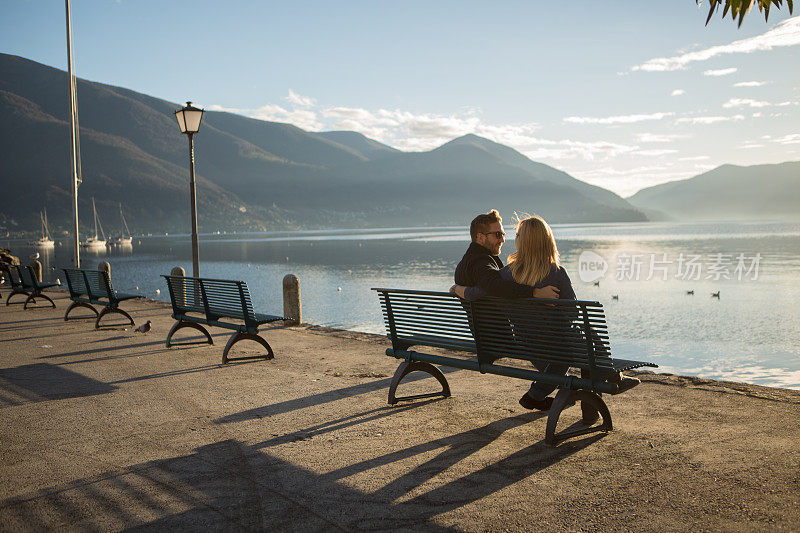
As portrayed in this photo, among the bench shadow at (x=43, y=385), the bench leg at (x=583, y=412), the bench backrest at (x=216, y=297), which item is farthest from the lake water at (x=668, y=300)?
the bench shadow at (x=43, y=385)

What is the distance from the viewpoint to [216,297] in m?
8.84

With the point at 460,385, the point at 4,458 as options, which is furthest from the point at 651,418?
the point at 4,458

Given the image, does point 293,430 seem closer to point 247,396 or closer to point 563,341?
point 247,396

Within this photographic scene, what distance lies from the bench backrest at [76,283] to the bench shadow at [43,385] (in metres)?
4.66

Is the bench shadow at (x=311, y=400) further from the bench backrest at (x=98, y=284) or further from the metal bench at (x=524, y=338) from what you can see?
the bench backrest at (x=98, y=284)

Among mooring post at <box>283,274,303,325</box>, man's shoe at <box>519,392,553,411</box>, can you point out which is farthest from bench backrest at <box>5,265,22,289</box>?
man's shoe at <box>519,392,553,411</box>

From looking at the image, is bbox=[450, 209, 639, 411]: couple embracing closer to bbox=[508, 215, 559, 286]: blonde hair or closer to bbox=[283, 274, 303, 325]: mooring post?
bbox=[508, 215, 559, 286]: blonde hair

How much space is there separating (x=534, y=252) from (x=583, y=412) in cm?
132

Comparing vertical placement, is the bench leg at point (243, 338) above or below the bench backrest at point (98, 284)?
below

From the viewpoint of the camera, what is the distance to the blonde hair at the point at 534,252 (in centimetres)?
489

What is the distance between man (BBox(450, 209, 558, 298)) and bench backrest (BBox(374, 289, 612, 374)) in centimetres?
11

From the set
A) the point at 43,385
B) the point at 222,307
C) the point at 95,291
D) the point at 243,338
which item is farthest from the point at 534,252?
the point at 95,291

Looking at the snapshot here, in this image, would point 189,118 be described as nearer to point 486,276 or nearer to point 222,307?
point 222,307

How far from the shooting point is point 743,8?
123 inches
